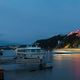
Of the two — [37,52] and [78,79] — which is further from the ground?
[37,52]

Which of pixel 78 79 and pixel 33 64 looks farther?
pixel 33 64

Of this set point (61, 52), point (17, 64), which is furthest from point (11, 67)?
point (61, 52)

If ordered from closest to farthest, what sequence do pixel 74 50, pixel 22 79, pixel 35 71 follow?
pixel 22 79, pixel 35 71, pixel 74 50

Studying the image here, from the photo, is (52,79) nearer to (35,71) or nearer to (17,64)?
(35,71)

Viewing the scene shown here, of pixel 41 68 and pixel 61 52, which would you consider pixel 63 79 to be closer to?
pixel 41 68

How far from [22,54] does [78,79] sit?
2529cm

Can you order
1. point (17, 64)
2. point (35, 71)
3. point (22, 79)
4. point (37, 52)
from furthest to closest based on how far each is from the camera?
point (37, 52) → point (17, 64) → point (35, 71) → point (22, 79)

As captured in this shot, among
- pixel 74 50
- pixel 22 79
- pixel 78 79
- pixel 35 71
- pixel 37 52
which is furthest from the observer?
pixel 74 50

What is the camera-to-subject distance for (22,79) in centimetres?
3756

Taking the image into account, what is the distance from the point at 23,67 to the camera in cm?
5031

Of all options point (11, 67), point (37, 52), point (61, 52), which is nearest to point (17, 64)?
point (11, 67)

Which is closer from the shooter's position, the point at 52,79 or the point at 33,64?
the point at 52,79

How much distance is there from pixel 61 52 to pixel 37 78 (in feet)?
484

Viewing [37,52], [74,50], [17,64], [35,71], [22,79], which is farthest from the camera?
[74,50]
